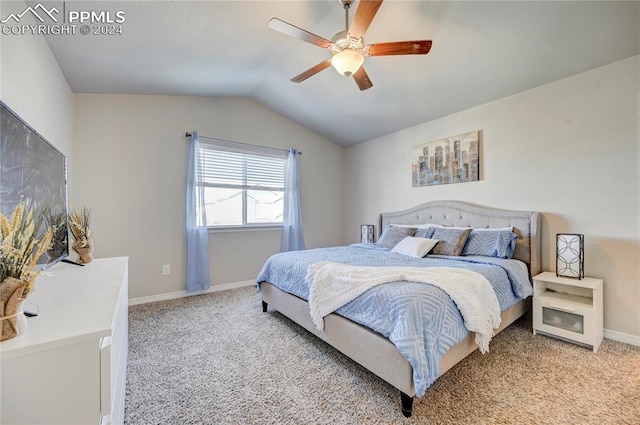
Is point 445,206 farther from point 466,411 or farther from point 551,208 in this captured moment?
point 466,411

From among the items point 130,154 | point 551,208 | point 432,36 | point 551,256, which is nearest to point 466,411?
point 551,256

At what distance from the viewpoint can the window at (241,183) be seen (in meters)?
3.84

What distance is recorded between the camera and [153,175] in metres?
3.41

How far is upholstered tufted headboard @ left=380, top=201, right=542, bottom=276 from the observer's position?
2688 millimetres

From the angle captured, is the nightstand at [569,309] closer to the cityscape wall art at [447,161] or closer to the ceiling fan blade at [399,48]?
the cityscape wall art at [447,161]

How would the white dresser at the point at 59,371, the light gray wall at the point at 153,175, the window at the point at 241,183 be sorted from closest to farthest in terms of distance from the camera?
the white dresser at the point at 59,371
the light gray wall at the point at 153,175
the window at the point at 241,183

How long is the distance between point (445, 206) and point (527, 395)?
85.7 inches

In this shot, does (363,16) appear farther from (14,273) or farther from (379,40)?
(14,273)

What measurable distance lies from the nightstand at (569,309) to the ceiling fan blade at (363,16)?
8.54 ft

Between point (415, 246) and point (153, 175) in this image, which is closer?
point (415, 246)

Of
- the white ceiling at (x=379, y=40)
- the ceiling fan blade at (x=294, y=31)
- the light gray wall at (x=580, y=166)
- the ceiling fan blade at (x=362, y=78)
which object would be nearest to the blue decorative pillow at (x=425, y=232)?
the light gray wall at (x=580, y=166)

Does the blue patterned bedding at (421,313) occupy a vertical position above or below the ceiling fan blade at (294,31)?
below

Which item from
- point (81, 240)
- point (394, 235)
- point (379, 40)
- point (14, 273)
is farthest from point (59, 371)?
point (394, 235)

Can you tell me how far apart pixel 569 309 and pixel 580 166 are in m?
1.31
